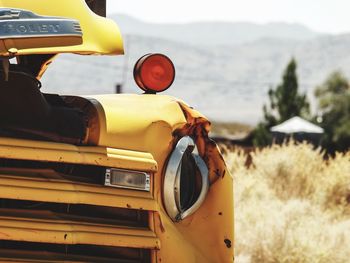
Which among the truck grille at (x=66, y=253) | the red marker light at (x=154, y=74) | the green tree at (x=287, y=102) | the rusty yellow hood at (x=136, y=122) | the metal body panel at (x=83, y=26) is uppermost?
the metal body panel at (x=83, y=26)

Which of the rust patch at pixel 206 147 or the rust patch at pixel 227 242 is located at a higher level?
the rust patch at pixel 206 147

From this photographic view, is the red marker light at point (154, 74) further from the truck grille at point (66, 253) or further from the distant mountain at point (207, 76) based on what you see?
the distant mountain at point (207, 76)

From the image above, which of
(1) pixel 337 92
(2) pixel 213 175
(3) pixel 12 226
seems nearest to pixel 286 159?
(2) pixel 213 175

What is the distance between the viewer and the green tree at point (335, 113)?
4206 cm

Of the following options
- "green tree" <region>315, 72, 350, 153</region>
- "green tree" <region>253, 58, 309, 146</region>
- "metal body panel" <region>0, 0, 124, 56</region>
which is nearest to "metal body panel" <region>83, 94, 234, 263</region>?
"metal body panel" <region>0, 0, 124, 56</region>

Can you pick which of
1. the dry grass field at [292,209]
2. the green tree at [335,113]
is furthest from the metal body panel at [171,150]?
the green tree at [335,113]

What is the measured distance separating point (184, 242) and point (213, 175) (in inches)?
15.1

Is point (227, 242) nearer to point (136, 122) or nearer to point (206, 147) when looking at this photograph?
point (206, 147)

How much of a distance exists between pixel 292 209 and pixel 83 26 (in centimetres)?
625

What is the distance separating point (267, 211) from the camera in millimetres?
8812

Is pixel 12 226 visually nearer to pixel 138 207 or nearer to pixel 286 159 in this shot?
pixel 138 207

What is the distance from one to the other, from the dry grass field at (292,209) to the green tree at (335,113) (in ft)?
84.7

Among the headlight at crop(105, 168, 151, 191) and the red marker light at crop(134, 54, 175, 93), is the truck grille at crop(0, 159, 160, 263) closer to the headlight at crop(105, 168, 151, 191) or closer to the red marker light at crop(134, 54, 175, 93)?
the headlight at crop(105, 168, 151, 191)

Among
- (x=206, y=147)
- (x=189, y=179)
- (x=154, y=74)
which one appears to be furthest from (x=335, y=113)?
(x=189, y=179)
